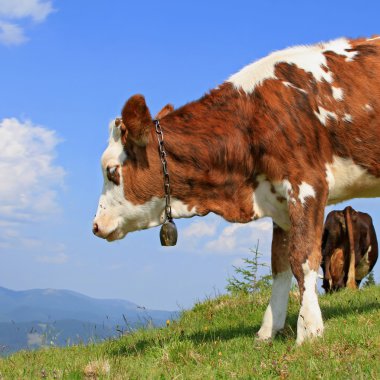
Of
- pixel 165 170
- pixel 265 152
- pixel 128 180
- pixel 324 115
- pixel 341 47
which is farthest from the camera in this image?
pixel 341 47

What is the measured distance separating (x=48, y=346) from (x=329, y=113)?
21.0ft

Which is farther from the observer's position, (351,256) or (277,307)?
(351,256)

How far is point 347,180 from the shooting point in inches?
Result: 321

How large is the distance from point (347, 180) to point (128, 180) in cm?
280

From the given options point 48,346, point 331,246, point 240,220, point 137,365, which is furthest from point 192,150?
point 331,246

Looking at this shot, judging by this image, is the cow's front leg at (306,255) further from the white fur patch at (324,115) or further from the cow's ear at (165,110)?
the cow's ear at (165,110)

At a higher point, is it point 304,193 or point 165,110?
point 165,110

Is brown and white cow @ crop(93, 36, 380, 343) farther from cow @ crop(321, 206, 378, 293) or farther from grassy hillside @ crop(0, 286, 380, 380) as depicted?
cow @ crop(321, 206, 378, 293)

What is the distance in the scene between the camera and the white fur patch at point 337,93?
8258 mm

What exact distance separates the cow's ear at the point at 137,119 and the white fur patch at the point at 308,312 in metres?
2.61

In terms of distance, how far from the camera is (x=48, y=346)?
36.8 ft

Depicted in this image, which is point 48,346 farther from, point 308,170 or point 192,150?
point 308,170

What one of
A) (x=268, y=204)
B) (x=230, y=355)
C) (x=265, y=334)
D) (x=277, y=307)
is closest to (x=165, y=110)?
(x=268, y=204)

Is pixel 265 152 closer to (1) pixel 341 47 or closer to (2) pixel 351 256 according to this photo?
(1) pixel 341 47
